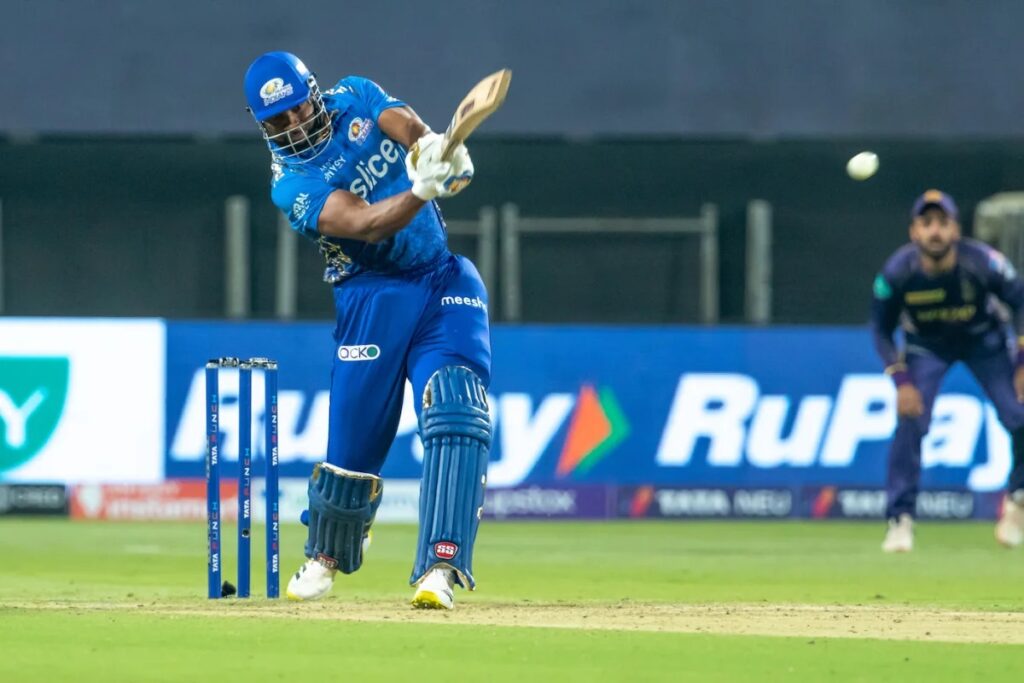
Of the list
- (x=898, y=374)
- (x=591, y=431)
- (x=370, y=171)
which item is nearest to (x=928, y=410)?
(x=898, y=374)

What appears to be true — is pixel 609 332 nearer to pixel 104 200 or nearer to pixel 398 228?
pixel 104 200

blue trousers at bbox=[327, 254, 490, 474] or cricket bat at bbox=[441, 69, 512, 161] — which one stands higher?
cricket bat at bbox=[441, 69, 512, 161]

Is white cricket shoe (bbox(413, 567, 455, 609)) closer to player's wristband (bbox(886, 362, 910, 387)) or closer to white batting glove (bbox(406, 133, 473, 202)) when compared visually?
white batting glove (bbox(406, 133, 473, 202))

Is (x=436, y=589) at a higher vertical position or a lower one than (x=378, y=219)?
lower

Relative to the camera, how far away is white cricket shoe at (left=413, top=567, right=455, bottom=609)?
662 centimetres

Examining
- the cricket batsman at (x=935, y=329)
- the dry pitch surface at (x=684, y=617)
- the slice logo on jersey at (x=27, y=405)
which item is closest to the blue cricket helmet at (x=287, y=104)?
the dry pitch surface at (x=684, y=617)

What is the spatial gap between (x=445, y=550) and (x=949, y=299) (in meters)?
5.11

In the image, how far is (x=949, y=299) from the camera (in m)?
11.0

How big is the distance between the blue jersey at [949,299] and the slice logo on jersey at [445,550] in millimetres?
4884

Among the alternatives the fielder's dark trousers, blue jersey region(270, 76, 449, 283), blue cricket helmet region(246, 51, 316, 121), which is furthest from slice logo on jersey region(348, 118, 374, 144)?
the fielder's dark trousers

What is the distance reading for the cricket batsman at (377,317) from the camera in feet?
21.9

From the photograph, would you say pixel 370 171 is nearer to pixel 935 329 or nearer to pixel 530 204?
pixel 935 329

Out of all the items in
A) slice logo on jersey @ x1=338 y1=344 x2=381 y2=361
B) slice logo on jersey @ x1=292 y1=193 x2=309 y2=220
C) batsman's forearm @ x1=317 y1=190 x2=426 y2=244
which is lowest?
slice logo on jersey @ x1=338 y1=344 x2=381 y2=361

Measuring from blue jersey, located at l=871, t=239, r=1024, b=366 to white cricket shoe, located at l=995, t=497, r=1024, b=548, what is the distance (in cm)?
95
